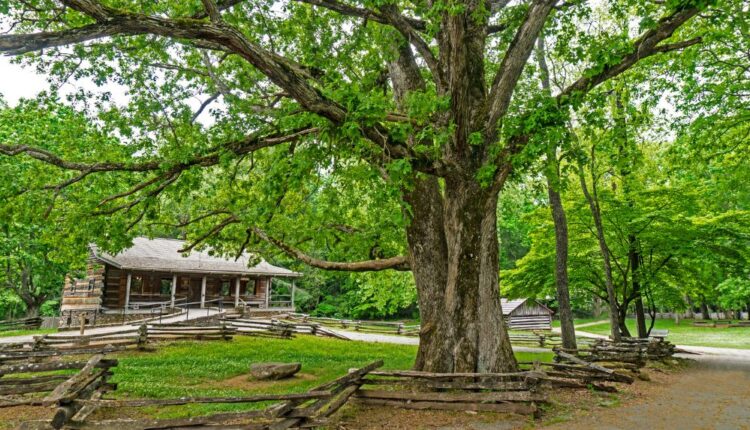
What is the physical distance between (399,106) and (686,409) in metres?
8.74

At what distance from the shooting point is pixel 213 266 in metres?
29.9

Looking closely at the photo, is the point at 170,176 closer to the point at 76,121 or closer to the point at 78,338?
the point at 76,121

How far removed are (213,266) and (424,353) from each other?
23670 mm

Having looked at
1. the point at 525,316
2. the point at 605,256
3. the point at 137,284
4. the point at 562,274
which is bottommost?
the point at 525,316

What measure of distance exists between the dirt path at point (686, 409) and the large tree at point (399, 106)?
6.63 feet

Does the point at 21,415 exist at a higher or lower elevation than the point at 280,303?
lower

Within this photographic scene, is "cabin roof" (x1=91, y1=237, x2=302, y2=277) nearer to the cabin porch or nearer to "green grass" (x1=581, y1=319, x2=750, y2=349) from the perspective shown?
the cabin porch

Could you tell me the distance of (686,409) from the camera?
8.72 m

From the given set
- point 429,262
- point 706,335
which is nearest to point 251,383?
point 429,262

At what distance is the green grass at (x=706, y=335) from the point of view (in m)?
26.6

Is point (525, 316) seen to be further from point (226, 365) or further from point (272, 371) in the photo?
point (272, 371)

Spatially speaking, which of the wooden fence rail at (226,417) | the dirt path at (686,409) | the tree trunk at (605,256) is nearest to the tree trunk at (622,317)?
the tree trunk at (605,256)

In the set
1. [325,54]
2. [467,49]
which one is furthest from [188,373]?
[467,49]

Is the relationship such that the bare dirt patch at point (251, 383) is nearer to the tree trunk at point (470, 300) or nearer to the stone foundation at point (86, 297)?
the tree trunk at point (470, 300)
